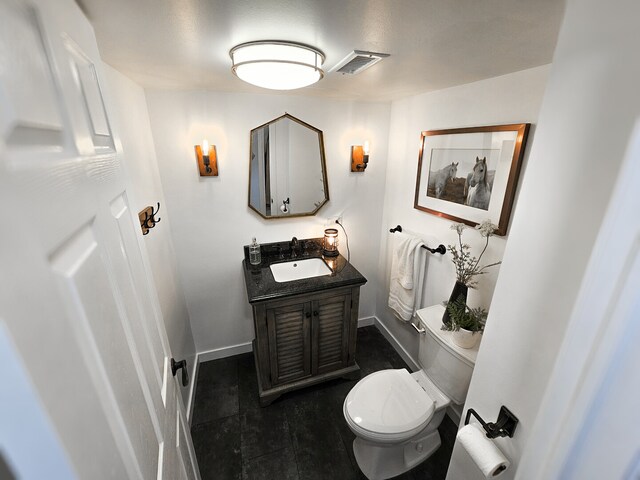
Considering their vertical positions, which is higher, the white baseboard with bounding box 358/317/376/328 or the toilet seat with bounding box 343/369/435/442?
the toilet seat with bounding box 343/369/435/442

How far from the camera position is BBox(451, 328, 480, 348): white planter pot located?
1351mm

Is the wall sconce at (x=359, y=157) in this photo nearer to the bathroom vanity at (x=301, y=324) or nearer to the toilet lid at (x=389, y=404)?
the bathroom vanity at (x=301, y=324)

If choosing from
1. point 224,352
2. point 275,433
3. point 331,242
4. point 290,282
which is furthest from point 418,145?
point 224,352

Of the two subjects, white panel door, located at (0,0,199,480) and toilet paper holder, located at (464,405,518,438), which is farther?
toilet paper holder, located at (464,405,518,438)

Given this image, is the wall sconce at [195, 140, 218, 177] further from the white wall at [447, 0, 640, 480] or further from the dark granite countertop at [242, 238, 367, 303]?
the white wall at [447, 0, 640, 480]

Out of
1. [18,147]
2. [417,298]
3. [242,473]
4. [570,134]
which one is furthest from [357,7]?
[242,473]

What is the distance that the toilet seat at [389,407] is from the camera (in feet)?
4.37

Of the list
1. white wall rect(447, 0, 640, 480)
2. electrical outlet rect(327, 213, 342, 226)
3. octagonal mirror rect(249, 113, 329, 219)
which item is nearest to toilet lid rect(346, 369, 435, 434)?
white wall rect(447, 0, 640, 480)

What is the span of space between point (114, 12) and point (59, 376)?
88 cm

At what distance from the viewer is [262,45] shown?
910 mm

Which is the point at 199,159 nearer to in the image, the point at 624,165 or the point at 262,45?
the point at 262,45

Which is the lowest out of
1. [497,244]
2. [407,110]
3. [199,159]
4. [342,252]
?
[342,252]

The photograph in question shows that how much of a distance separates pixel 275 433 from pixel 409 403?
884 millimetres

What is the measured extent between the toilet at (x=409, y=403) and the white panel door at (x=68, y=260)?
99 centimetres
